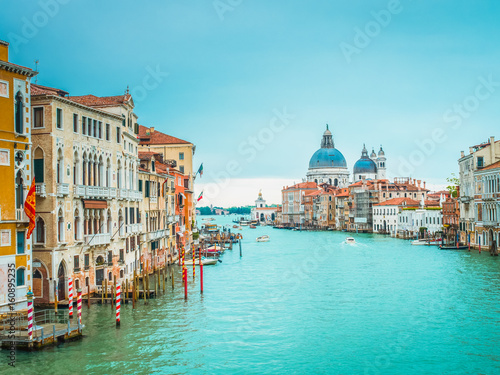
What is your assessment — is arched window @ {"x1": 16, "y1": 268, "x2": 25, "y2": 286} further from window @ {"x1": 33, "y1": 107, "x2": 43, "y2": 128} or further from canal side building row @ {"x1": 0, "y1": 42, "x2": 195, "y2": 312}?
window @ {"x1": 33, "y1": 107, "x2": 43, "y2": 128}

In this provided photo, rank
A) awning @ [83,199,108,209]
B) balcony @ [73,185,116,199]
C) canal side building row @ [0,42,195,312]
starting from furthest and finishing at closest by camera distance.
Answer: awning @ [83,199,108,209]
balcony @ [73,185,116,199]
canal side building row @ [0,42,195,312]

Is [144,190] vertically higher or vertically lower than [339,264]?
higher

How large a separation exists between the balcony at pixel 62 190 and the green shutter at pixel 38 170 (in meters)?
0.53

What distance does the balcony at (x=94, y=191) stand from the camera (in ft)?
60.4

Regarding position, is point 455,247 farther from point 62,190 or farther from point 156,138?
point 62,190

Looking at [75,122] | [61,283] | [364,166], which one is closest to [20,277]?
[61,283]

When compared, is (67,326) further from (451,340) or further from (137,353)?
(451,340)

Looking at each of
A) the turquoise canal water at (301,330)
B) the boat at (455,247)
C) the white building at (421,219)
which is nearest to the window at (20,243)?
the turquoise canal water at (301,330)

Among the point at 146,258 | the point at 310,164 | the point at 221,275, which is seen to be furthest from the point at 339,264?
the point at 310,164

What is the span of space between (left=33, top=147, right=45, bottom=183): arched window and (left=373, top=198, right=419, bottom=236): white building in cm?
5337

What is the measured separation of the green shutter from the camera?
17203mm

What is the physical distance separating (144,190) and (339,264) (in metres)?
13.5

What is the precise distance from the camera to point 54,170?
56.7 feet

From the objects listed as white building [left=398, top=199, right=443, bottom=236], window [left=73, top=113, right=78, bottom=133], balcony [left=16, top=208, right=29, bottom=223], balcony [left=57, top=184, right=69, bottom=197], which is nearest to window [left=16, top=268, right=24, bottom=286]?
balcony [left=16, top=208, right=29, bottom=223]
